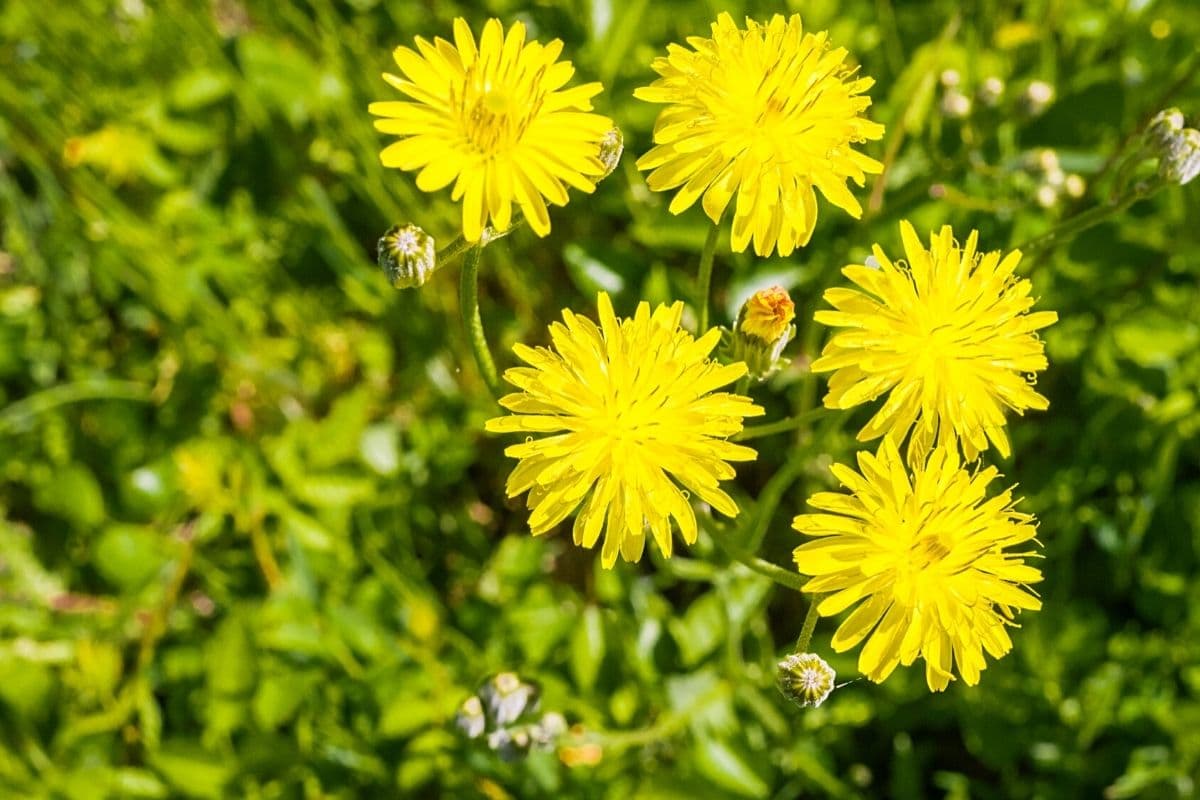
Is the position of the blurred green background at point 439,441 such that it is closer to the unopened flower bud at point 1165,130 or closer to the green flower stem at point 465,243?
the unopened flower bud at point 1165,130

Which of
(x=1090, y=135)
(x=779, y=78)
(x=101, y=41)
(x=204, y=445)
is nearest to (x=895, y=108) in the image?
(x=1090, y=135)

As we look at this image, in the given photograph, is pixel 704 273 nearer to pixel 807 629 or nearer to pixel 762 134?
pixel 762 134

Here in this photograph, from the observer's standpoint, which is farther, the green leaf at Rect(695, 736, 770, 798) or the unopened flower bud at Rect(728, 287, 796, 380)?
the green leaf at Rect(695, 736, 770, 798)

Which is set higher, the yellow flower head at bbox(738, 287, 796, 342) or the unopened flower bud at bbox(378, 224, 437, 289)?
the yellow flower head at bbox(738, 287, 796, 342)

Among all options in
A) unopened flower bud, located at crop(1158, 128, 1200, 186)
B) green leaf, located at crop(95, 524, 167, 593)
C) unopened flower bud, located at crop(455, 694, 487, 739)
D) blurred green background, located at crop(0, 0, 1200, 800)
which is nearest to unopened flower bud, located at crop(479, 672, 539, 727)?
unopened flower bud, located at crop(455, 694, 487, 739)

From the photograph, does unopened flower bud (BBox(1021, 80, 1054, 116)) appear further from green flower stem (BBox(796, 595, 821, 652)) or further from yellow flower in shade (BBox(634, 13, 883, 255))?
green flower stem (BBox(796, 595, 821, 652))

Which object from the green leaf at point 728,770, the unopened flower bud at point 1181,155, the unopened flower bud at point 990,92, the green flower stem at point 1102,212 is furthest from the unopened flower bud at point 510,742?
the unopened flower bud at point 990,92

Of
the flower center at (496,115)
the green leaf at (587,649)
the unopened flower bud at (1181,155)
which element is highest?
the unopened flower bud at (1181,155)

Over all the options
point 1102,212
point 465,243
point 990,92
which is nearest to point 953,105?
point 990,92
